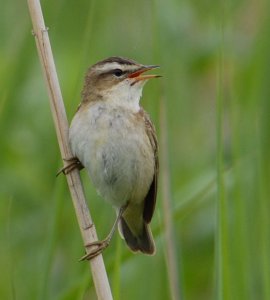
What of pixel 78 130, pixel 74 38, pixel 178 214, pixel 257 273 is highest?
pixel 74 38

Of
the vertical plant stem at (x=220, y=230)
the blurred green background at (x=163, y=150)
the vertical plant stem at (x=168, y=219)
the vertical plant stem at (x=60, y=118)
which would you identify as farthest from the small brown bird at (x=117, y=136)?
the vertical plant stem at (x=220, y=230)

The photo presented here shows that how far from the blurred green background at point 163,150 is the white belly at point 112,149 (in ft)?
0.44

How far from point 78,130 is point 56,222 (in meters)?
0.71

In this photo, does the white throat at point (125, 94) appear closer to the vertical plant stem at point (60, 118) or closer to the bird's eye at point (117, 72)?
the bird's eye at point (117, 72)

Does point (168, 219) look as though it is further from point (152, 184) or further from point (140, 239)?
point (140, 239)

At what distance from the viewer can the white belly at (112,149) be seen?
4.05m

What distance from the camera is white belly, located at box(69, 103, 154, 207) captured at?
405cm

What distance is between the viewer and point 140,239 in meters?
4.71

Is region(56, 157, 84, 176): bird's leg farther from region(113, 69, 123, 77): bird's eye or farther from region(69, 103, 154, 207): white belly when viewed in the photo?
region(113, 69, 123, 77): bird's eye

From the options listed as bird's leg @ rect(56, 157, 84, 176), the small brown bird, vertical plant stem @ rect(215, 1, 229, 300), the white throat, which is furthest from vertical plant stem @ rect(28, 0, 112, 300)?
the white throat

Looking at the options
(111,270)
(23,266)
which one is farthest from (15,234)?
(111,270)

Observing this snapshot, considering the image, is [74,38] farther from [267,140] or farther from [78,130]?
[267,140]

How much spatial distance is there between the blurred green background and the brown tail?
0.07 metres

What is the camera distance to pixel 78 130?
4.00 m
